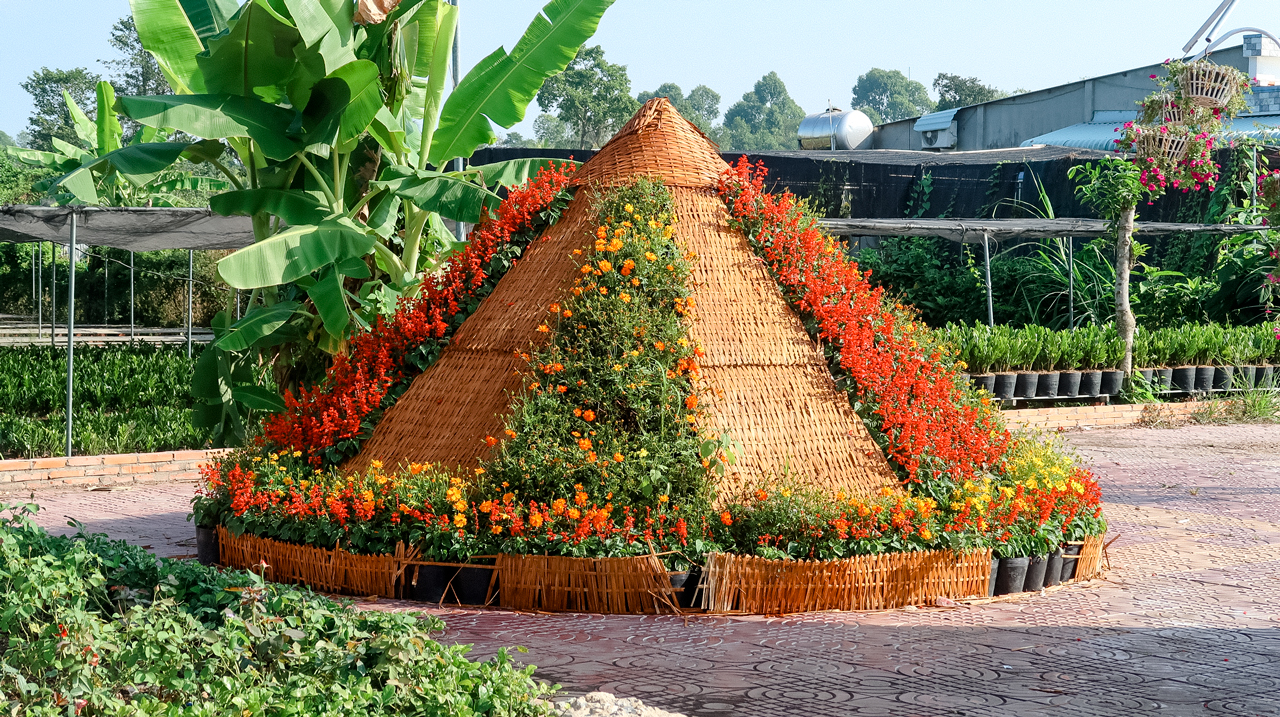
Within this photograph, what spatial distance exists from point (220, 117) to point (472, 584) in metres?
3.48

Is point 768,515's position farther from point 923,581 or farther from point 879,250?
point 879,250

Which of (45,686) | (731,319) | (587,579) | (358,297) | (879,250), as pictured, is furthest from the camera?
(879,250)

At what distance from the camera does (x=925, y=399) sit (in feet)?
22.1

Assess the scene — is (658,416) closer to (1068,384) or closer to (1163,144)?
(1068,384)

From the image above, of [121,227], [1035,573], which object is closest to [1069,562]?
[1035,573]

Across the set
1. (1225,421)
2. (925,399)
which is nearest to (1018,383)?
(1225,421)

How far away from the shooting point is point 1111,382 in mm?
15008

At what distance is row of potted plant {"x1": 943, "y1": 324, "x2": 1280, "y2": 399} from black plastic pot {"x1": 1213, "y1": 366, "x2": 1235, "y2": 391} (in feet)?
0.04

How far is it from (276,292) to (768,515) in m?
4.51

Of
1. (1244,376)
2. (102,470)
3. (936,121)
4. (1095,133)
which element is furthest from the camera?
(936,121)

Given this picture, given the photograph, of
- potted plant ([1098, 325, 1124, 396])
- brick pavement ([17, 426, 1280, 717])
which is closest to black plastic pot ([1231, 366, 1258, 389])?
potted plant ([1098, 325, 1124, 396])

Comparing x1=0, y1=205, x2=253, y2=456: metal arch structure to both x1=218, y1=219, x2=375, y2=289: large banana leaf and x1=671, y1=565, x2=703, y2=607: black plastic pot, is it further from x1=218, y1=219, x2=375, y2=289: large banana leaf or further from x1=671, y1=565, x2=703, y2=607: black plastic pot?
x1=671, y1=565, x2=703, y2=607: black plastic pot

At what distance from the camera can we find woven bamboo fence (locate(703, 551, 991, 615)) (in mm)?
5547

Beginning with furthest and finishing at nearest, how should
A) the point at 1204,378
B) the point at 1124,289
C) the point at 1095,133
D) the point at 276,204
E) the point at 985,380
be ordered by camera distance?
the point at 1095,133, the point at 1204,378, the point at 1124,289, the point at 985,380, the point at 276,204
